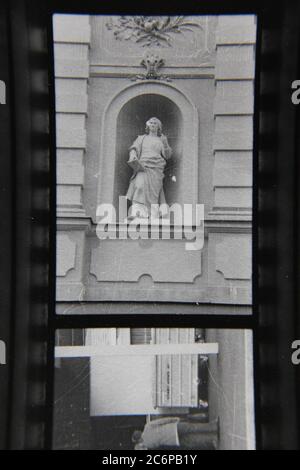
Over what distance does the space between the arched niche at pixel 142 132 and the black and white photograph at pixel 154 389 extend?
0.78 m

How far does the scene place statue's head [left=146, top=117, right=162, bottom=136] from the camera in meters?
3.02

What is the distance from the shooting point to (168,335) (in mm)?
2762

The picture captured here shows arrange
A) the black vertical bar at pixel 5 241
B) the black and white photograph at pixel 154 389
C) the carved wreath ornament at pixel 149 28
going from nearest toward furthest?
the black vertical bar at pixel 5 241, the black and white photograph at pixel 154 389, the carved wreath ornament at pixel 149 28

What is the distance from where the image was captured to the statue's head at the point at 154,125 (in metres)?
3.02

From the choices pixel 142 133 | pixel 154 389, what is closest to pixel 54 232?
pixel 142 133

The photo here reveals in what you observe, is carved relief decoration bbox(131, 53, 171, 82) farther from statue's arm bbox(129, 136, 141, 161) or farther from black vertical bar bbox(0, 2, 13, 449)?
black vertical bar bbox(0, 2, 13, 449)

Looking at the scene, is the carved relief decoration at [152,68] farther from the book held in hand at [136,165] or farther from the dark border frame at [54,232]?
the book held in hand at [136,165]

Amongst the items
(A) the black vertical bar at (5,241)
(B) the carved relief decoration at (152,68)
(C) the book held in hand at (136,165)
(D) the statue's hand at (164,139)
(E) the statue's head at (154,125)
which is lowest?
(A) the black vertical bar at (5,241)

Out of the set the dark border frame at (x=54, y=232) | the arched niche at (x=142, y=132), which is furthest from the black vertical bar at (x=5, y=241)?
the arched niche at (x=142, y=132)

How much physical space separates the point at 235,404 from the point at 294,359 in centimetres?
39

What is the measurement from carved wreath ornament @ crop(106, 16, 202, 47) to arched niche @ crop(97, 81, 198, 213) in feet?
0.76

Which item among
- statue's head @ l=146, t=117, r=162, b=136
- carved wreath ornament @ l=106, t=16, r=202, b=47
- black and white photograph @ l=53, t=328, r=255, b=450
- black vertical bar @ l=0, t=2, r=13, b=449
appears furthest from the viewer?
statue's head @ l=146, t=117, r=162, b=136

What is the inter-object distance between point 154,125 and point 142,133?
3.2 inches

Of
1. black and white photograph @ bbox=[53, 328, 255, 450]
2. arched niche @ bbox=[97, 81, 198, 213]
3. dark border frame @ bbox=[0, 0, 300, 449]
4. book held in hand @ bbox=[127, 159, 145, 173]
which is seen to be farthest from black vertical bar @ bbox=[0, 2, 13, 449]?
book held in hand @ bbox=[127, 159, 145, 173]
